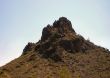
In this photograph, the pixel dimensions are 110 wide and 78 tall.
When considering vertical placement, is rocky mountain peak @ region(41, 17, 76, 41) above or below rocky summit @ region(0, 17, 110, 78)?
above

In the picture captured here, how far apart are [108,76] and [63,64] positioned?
15759mm

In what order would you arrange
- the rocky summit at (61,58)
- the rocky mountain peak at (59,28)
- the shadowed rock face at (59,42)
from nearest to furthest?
1. the rocky summit at (61,58)
2. the shadowed rock face at (59,42)
3. the rocky mountain peak at (59,28)

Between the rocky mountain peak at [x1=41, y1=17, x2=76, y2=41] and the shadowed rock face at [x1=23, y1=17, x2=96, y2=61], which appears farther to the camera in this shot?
the rocky mountain peak at [x1=41, y1=17, x2=76, y2=41]

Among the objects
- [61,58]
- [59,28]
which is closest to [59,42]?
[61,58]

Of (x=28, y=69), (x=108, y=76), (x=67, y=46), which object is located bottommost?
(x=108, y=76)

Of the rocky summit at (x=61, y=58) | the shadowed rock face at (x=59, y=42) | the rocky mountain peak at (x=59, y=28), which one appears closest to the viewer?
the rocky summit at (x=61, y=58)

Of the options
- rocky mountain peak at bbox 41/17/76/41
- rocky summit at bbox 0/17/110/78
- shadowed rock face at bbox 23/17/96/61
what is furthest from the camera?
rocky mountain peak at bbox 41/17/76/41

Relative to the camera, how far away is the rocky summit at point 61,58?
83.3m

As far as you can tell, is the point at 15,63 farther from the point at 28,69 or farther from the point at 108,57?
the point at 108,57

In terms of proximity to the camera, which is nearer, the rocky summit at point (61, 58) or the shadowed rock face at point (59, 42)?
the rocky summit at point (61, 58)

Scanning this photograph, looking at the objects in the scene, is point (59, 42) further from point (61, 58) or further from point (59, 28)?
point (59, 28)

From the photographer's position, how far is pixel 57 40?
319ft

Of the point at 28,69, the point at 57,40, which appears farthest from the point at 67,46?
the point at 28,69

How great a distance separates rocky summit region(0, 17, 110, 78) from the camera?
83312 mm
